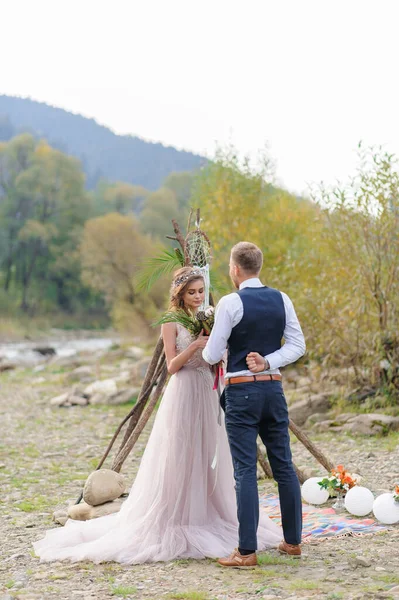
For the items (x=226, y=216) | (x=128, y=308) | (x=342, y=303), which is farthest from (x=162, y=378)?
(x=128, y=308)

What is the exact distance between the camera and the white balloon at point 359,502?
6309mm

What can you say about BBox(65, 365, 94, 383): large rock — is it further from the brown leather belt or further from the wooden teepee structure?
the brown leather belt

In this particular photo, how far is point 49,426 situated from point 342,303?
545 cm

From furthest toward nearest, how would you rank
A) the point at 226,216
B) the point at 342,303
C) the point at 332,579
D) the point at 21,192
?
1. the point at 21,192
2. the point at 226,216
3. the point at 342,303
4. the point at 332,579

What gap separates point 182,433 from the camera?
5.66m

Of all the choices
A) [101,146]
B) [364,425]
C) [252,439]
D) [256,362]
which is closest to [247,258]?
[256,362]

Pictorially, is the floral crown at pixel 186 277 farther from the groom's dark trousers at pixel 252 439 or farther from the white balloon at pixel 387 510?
the white balloon at pixel 387 510

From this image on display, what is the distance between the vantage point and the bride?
5.40 metres

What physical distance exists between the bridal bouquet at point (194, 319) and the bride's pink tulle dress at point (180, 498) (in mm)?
71

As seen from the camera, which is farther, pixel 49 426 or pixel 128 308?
pixel 128 308

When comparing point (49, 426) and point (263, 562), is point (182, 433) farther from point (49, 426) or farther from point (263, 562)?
point (49, 426)

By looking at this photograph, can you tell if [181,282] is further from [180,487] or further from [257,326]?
[180,487]

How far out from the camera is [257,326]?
15.8 feet

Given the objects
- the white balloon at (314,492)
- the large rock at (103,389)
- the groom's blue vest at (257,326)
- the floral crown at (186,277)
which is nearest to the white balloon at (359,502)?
the white balloon at (314,492)
